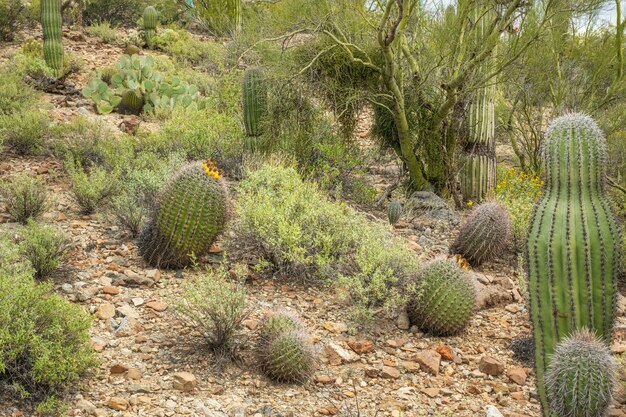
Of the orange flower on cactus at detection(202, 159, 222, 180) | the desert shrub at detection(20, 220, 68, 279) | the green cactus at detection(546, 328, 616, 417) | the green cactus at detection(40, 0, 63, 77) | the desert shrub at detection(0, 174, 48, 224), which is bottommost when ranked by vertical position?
the green cactus at detection(546, 328, 616, 417)

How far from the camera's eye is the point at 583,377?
328 centimetres

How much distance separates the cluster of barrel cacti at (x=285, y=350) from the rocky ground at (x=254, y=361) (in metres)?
0.08

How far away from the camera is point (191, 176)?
16.8 ft

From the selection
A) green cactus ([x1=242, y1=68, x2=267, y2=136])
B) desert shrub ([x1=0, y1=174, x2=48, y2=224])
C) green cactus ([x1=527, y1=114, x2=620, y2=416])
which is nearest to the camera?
green cactus ([x1=527, y1=114, x2=620, y2=416])

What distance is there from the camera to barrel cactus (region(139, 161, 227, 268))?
5.12 metres

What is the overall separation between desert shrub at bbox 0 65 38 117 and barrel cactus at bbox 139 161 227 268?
4158 millimetres

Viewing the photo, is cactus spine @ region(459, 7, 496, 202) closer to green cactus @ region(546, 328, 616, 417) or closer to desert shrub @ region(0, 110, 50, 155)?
desert shrub @ region(0, 110, 50, 155)

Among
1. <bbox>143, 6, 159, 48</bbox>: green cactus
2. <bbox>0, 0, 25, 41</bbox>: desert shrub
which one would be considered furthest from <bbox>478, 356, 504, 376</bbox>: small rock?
<bbox>143, 6, 159, 48</bbox>: green cactus

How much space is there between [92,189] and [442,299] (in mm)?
3217

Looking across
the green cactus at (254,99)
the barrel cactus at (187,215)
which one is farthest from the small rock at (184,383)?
the green cactus at (254,99)

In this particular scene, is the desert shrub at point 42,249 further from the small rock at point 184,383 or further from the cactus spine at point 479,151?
the cactus spine at point 479,151

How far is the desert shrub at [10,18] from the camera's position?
47.3 feet

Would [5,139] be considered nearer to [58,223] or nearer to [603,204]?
[58,223]

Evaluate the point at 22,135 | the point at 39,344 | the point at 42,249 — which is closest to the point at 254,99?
the point at 22,135
